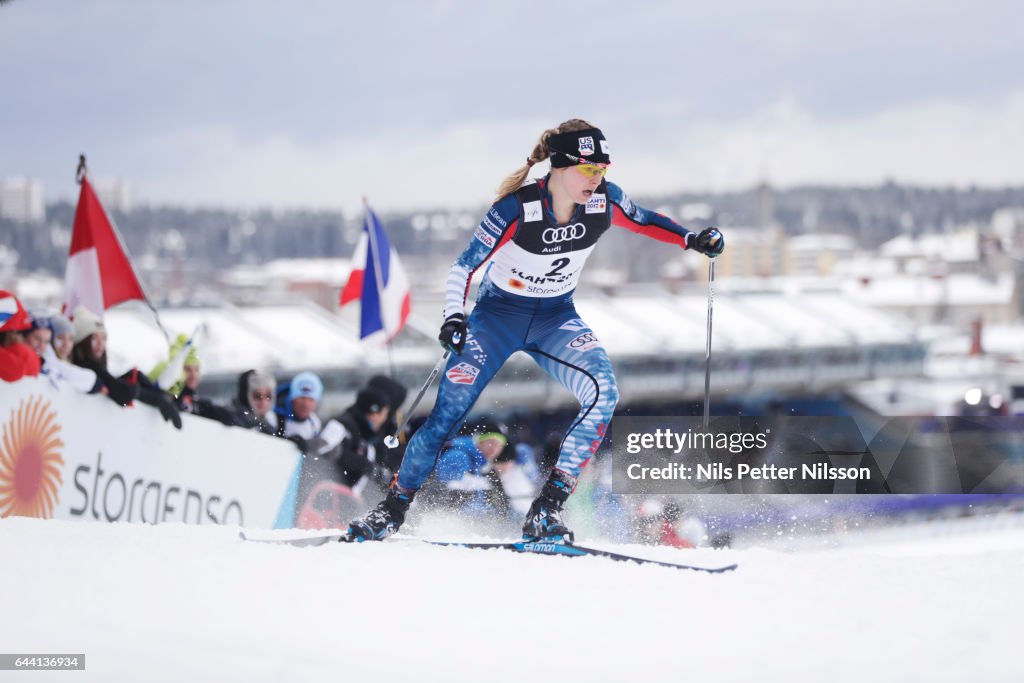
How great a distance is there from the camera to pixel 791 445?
17.4 ft

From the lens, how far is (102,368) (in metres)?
5.04

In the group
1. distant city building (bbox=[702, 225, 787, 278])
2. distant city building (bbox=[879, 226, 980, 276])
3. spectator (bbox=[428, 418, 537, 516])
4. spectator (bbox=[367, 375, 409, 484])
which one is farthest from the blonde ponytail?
distant city building (bbox=[702, 225, 787, 278])

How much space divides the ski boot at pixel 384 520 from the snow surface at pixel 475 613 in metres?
0.23

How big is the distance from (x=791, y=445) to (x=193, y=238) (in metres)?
62.5

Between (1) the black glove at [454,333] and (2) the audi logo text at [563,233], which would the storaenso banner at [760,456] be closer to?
(2) the audi logo text at [563,233]

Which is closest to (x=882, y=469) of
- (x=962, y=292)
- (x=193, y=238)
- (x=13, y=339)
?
(x=13, y=339)

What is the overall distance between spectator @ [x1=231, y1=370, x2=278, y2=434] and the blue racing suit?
6.02 feet

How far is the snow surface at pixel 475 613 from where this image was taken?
109 inches

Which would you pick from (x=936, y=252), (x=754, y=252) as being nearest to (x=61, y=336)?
(x=936, y=252)

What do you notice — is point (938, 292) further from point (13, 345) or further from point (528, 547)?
point (13, 345)

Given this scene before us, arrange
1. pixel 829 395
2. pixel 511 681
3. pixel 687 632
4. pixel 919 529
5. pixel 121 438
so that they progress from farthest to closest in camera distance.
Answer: pixel 829 395 → pixel 919 529 → pixel 121 438 → pixel 687 632 → pixel 511 681

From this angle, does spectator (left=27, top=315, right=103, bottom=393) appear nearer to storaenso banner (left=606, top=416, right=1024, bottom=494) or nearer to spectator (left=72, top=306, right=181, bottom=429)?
spectator (left=72, top=306, right=181, bottom=429)

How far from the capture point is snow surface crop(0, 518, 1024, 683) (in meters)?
2.77

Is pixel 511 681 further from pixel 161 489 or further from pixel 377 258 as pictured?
pixel 377 258
